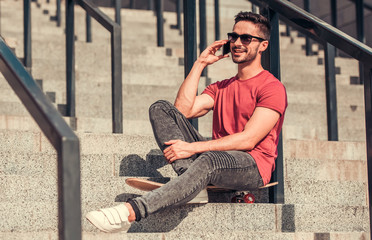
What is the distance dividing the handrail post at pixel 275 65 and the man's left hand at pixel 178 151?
1.56 ft

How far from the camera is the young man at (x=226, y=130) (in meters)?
3.66

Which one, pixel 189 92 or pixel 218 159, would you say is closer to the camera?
pixel 218 159

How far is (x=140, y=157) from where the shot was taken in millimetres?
4516

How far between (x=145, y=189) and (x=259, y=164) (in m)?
0.58

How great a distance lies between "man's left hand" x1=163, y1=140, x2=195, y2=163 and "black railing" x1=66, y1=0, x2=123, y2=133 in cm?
104

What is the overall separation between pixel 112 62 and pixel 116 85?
146 mm

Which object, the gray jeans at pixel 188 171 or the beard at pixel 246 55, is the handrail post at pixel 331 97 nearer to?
the beard at pixel 246 55

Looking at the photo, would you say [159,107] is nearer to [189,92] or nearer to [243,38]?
[189,92]

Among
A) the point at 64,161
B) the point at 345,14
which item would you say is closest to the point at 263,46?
the point at 64,161

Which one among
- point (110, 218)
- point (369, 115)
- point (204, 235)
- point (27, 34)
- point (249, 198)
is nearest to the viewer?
point (369, 115)

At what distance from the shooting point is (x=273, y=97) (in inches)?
162

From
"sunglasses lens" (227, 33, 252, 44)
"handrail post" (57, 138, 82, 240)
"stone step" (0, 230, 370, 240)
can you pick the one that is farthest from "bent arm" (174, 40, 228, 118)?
"handrail post" (57, 138, 82, 240)

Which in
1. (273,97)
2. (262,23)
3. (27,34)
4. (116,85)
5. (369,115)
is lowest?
(369,115)

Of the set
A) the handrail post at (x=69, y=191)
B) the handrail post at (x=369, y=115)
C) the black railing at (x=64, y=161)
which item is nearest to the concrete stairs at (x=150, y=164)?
the handrail post at (x=369, y=115)
